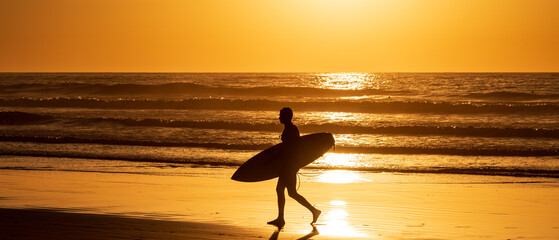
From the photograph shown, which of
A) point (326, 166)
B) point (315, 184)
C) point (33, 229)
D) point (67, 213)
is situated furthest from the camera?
point (326, 166)

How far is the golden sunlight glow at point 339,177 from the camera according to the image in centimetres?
1538

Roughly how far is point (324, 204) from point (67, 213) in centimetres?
393

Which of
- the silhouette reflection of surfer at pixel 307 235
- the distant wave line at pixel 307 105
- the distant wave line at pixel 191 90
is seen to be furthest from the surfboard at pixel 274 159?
the distant wave line at pixel 191 90

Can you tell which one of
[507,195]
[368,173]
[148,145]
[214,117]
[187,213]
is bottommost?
[187,213]

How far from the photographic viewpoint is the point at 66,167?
1786 cm

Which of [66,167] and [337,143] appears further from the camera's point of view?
[337,143]

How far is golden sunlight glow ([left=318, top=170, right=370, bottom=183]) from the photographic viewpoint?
15.4 metres

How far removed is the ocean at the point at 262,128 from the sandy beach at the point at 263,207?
2.33 metres

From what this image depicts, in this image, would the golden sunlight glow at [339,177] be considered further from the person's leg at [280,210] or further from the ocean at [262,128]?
the person's leg at [280,210]

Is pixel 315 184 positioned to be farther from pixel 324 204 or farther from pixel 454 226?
pixel 454 226

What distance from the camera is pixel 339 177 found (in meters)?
16.1

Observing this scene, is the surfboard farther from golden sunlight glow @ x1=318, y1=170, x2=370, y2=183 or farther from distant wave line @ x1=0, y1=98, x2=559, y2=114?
distant wave line @ x1=0, y1=98, x2=559, y2=114

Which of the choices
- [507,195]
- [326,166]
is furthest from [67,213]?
[326,166]

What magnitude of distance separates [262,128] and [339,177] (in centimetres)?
1525
